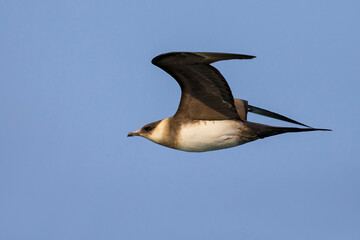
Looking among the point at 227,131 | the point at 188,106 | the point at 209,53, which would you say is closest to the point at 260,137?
the point at 227,131

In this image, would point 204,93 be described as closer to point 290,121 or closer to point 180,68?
point 180,68

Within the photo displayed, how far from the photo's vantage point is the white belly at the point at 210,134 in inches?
465

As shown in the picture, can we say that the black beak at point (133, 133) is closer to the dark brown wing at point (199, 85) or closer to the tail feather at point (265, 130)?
the dark brown wing at point (199, 85)

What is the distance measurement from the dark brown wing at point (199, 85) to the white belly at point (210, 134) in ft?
0.43

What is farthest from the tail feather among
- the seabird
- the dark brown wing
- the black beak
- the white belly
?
the black beak

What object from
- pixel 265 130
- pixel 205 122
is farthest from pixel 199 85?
pixel 265 130

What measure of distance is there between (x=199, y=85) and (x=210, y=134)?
3.17 ft

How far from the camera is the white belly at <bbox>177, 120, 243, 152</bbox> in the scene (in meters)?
11.8

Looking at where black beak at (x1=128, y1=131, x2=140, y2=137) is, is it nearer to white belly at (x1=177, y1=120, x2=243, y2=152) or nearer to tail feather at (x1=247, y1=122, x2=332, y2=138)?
→ white belly at (x1=177, y1=120, x2=243, y2=152)

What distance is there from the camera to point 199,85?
11461 mm

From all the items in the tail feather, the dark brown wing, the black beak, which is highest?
the dark brown wing

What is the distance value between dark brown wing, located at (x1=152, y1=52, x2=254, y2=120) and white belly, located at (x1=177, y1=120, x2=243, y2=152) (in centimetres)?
13

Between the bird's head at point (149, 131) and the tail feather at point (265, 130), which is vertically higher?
the tail feather at point (265, 130)

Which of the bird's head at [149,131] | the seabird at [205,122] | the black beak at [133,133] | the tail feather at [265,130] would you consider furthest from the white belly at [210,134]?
the black beak at [133,133]
